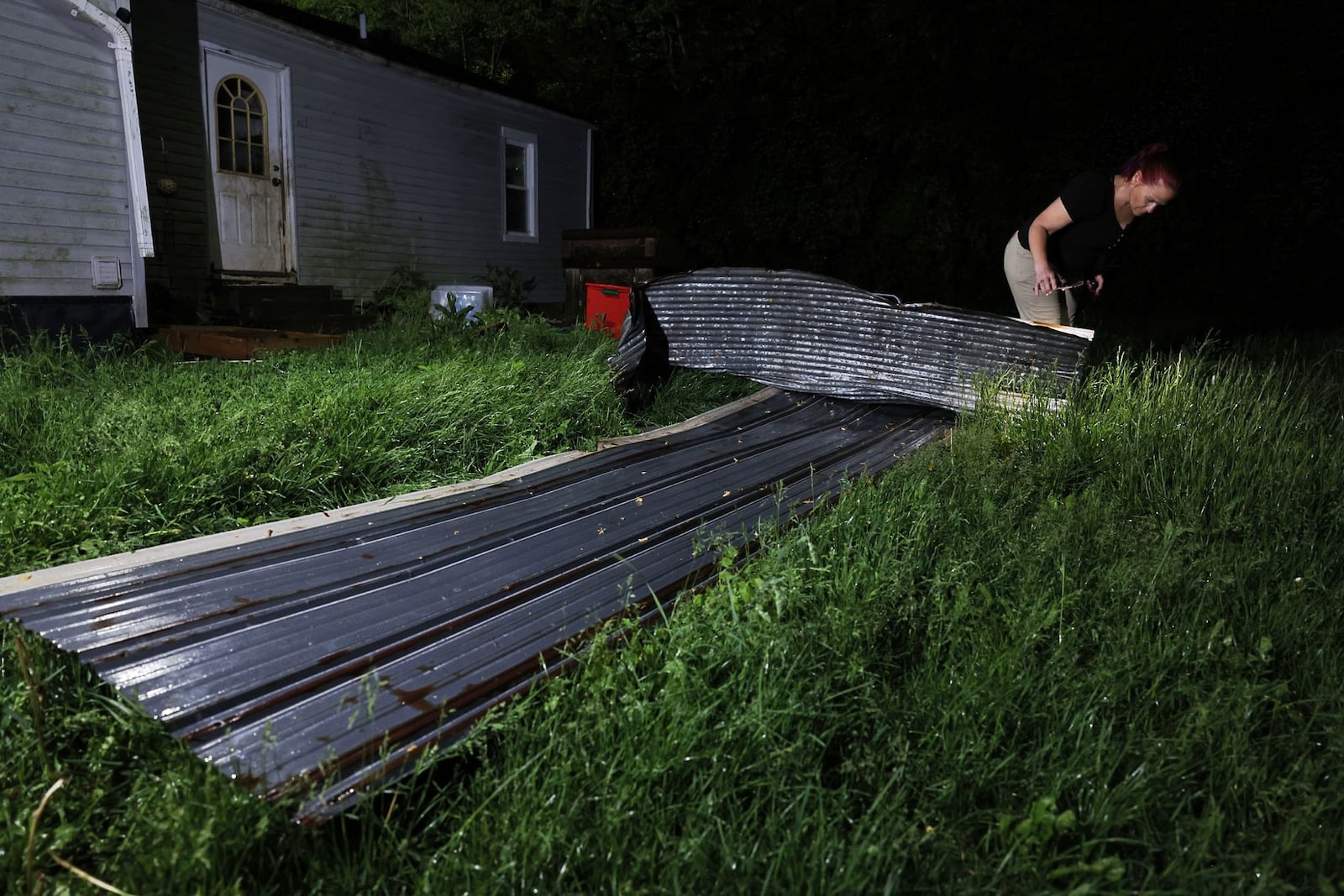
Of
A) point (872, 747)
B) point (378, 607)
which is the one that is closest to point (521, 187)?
point (378, 607)

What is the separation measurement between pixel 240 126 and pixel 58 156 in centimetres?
291

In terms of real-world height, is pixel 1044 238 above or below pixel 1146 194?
below

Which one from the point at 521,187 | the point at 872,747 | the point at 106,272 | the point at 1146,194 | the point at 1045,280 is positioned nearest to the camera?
the point at 872,747

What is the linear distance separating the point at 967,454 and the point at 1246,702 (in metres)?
1.77

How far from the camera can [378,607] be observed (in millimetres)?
2363

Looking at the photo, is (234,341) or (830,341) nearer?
(830,341)

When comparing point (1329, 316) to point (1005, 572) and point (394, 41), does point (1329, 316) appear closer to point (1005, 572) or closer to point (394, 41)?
point (1005, 572)

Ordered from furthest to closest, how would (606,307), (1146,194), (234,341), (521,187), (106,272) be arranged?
(521,187), (606,307), (106,272), (234,341), (1146,194)

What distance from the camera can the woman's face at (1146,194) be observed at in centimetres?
431

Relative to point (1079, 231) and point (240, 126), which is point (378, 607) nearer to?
point (1079, 231)

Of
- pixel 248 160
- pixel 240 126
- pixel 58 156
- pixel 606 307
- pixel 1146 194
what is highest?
pixel 240 126

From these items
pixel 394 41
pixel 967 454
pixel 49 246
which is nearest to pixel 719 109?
pixel 394 41

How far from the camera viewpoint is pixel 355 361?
18.4ft

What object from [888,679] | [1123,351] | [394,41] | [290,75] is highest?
[394,41]
